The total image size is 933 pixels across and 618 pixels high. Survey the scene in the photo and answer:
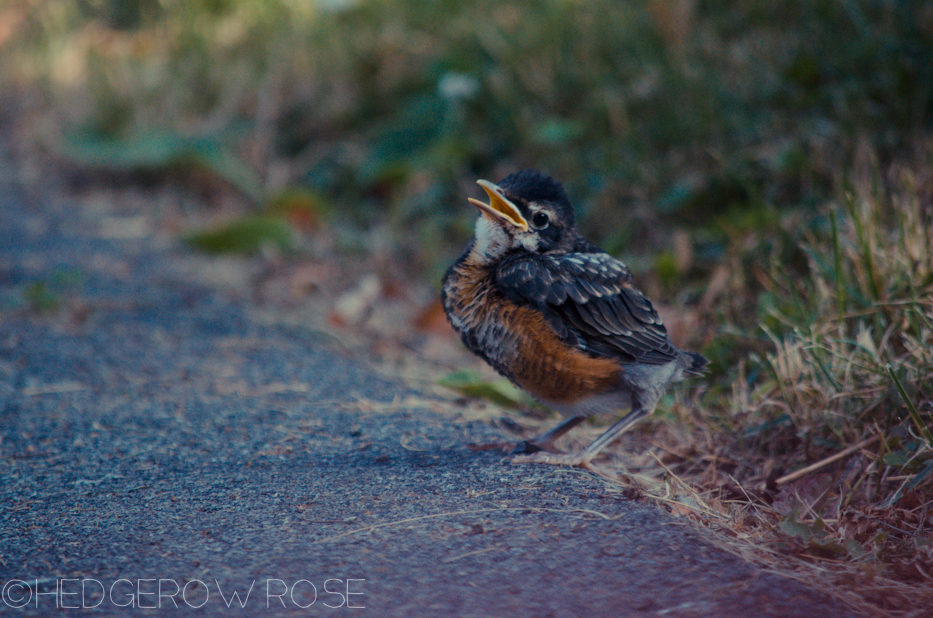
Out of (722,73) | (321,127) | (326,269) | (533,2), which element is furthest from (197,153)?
(722,73)

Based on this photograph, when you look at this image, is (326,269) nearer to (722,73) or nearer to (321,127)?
(321,127)

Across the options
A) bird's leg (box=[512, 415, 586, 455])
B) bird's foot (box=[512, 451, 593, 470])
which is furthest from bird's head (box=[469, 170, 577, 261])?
bird's foot (box=[512, 451, 593, 470])

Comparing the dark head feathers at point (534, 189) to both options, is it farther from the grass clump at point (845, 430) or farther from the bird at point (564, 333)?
the grass clump at point (845, 430)

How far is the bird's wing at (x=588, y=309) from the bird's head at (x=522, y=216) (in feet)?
0.54

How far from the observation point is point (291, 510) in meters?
2.34

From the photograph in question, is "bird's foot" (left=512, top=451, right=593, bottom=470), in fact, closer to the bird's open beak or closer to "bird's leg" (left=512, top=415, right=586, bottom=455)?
"bird's leg" (left=512, top=415, right=586, bottom=455)

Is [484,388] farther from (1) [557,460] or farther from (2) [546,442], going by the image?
(1) [557,460]

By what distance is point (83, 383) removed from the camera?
11.6 ft

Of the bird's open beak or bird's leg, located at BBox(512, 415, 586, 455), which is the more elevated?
the bird's open beak

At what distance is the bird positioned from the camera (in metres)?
2.79

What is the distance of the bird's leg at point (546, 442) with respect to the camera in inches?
111

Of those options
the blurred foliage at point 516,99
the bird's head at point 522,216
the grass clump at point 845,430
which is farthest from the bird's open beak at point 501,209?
the blurred foliage at point 516,99

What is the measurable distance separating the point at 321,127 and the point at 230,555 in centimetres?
574

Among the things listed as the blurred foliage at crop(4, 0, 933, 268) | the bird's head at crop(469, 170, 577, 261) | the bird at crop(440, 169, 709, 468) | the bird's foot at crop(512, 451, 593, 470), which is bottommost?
the bird's foot at crop(512, 451, 593, 470)
